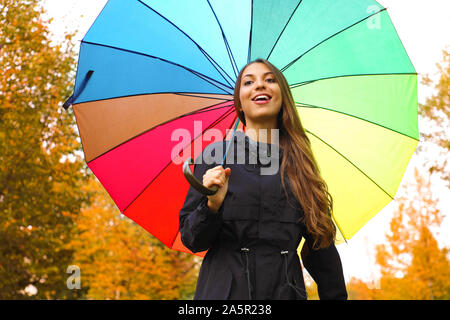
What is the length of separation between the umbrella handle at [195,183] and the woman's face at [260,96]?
71 centimetres

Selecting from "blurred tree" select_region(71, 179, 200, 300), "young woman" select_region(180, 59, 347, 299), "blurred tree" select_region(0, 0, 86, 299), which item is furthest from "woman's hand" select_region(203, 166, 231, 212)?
"blurred tree" select_region(71, 179, 200, 300)

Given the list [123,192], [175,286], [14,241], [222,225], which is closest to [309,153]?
[222,225]

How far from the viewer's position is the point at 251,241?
7.97 ft

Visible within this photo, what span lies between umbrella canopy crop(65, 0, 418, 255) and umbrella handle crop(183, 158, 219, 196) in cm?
120

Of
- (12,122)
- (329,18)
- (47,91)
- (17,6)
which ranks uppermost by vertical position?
(17,6)

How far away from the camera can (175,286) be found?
73.0 feet

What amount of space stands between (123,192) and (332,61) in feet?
5.91

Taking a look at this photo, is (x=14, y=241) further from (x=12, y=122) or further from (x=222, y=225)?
(x=222, y=225)

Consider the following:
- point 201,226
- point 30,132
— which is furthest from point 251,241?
point 30,132

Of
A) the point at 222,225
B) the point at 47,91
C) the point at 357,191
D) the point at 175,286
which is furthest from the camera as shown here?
the point at 175,286

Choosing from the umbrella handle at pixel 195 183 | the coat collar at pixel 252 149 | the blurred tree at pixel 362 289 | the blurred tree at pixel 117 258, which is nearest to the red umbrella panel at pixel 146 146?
the coat collar at pixel 252 149

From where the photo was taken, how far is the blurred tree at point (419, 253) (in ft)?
69.9

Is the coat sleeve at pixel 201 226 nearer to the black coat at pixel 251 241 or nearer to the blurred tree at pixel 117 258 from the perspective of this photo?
the black coat at pixel 251 241
